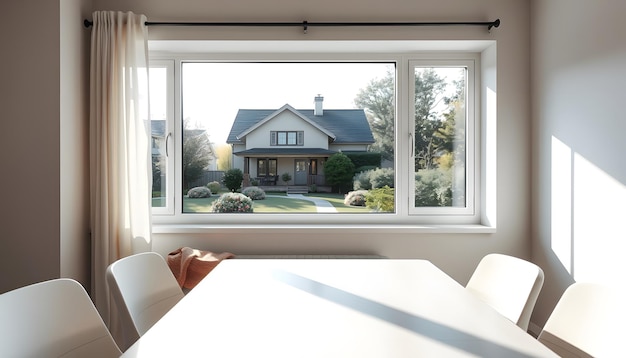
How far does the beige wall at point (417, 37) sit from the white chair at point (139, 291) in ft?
3.86

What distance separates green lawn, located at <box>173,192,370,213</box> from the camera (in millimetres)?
3348

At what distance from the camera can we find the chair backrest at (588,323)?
1202 mm

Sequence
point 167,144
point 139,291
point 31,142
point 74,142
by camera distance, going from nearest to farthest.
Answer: point 139,291 < point 31,142 < point 74,142 < point 167,144

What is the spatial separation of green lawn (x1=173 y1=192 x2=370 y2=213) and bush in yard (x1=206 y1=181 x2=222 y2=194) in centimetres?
5

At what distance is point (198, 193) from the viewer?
336cm

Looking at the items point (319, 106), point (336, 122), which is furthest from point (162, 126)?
point (336, 122)

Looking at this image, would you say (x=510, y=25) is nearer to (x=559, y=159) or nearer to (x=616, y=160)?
(x=559, y=159)

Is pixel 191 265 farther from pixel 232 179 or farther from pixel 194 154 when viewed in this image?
pixel 194 154

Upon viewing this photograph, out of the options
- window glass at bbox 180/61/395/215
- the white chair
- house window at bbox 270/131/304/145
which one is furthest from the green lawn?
the white chair

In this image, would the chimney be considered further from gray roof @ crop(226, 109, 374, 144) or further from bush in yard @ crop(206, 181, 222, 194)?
bush in yard @ crop(206, 181, 222, 194)

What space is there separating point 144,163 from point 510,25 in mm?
2930

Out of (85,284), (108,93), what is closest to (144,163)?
(108,93)

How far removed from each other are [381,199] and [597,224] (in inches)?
58.8

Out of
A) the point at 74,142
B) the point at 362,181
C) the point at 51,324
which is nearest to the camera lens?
the point at 51,324
